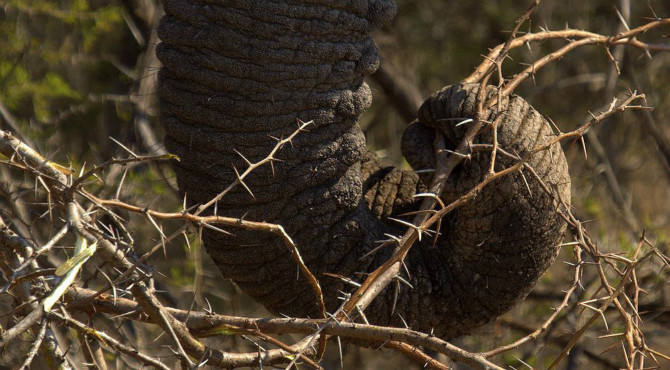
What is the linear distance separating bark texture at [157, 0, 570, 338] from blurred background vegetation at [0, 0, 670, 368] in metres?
0.27

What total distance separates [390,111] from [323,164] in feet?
15.3

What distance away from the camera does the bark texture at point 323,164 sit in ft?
7.54

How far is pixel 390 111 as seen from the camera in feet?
23.2

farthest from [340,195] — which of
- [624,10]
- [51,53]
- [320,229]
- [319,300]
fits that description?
[51,53]

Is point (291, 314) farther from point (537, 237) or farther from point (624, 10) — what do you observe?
point (624, 10)

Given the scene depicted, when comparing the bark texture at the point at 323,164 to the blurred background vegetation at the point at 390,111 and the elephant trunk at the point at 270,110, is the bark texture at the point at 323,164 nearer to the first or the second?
the elephant trunk at the point at 270,110

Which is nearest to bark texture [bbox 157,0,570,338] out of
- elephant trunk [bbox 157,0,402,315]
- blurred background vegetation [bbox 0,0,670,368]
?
elephant trunk [bbox 157,0,402,315]

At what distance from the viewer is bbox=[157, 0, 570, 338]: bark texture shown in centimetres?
230

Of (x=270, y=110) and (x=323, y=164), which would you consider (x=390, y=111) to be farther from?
(x=270, y=110)

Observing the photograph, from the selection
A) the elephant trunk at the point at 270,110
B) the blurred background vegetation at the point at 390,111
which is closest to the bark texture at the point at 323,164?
the elephant trunk at the point at 270,110

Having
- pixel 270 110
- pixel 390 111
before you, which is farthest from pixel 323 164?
pixel 390 111

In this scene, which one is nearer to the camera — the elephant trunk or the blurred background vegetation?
the elephant trunk

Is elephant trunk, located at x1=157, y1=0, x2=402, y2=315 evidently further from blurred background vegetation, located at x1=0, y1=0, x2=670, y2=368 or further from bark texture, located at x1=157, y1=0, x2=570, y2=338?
blurred background vegetation, located at x1=0, y1=0, x2=670, y2=368

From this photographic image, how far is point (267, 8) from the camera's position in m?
2.27
